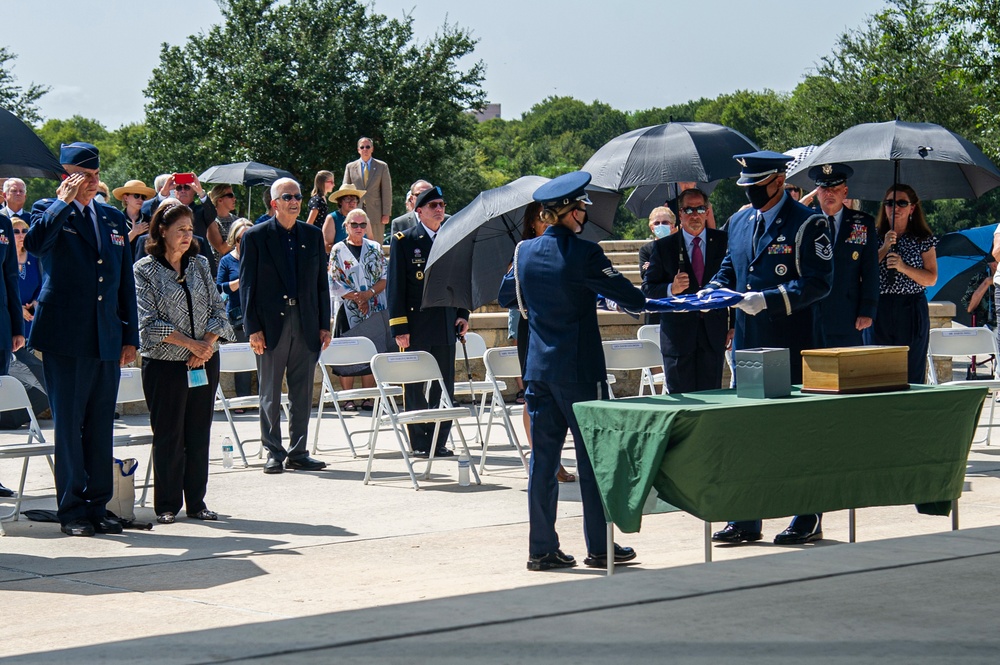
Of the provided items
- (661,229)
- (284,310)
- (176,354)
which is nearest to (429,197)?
(284,310)

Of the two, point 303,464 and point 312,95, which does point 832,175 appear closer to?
point 303,464

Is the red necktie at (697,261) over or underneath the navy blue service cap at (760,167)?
underneath

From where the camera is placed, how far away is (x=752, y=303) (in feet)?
23.0

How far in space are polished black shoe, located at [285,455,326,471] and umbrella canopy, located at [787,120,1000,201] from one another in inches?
165

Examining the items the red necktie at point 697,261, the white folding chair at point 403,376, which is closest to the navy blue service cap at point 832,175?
the red necktie at point 697,261

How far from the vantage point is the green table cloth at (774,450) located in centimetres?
593

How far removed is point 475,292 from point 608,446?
403cm

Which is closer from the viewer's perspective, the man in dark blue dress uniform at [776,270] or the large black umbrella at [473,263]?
the man in dark blue dress uniform at [776,270]

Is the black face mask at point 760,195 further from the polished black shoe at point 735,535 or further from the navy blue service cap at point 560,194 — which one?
the polished black shoe at point 735,535

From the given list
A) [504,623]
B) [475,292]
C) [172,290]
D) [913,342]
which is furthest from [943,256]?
[504,623]

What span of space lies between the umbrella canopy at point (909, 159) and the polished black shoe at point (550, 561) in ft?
13.1

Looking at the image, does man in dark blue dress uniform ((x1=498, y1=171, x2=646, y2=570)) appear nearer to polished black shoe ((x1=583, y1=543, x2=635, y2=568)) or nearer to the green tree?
polished black shoe ((x1=583, y1=543, x2=635, y2=568))

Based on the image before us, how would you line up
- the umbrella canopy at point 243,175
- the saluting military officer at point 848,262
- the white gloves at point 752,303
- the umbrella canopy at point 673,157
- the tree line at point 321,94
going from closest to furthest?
1. the white gloves at point 752,303
2. the saluting military officer at point 848,262
3. the umbrella canopy at point 673,157
4. the umbrella canopy at point 243,175
5. the tree line at point 321,94

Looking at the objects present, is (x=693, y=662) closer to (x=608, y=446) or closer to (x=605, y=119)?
(x=608, y=446)
